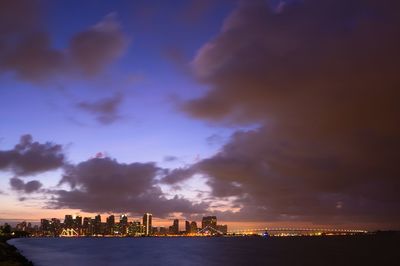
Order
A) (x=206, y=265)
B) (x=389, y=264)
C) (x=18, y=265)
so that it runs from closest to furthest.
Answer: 1. (x=18, y=265)
2. (x=389, y=264)
3. (x=206, y=265)

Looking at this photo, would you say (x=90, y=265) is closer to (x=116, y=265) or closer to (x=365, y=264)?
(x=116, y=265)

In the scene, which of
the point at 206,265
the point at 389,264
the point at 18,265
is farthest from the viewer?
the point at 206,265

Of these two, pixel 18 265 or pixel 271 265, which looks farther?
pixel 271 265

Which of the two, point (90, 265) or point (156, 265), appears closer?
point (90, 265)

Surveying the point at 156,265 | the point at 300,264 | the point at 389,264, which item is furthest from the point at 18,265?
the point at 389,264

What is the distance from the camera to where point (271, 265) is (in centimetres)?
11094

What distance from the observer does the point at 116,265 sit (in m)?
114

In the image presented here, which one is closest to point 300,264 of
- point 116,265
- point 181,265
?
point 181,265

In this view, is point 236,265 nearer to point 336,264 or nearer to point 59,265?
point 336,264

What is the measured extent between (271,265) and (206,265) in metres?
18.5

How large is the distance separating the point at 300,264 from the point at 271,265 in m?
7.98

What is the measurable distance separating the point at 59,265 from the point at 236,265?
158ft

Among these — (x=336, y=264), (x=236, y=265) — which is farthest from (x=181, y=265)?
(x=336, y=264)

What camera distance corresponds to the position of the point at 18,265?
2803 inches
